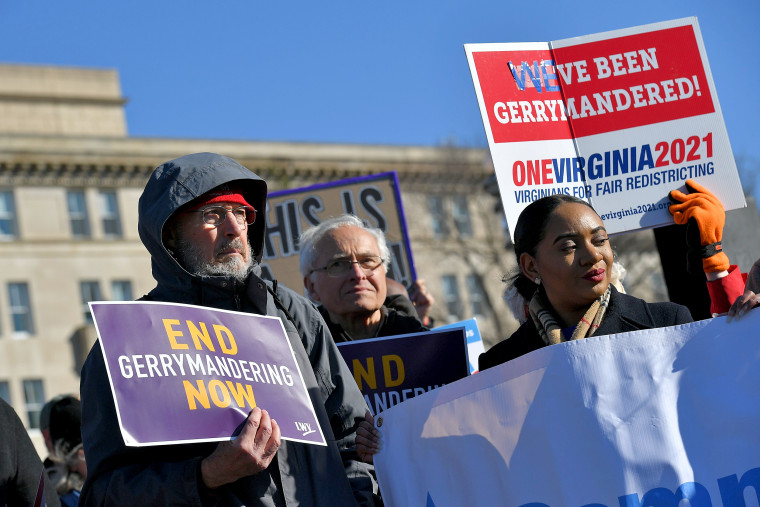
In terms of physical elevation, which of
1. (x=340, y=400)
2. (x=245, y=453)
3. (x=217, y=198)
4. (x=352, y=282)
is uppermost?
(x=217, y=198)

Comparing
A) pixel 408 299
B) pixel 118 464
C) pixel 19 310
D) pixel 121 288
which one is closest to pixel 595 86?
pixel 408 299

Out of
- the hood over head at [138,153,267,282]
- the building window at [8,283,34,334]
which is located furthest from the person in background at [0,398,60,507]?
the building window at [8,283,34,334]

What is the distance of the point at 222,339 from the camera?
11.6 ft

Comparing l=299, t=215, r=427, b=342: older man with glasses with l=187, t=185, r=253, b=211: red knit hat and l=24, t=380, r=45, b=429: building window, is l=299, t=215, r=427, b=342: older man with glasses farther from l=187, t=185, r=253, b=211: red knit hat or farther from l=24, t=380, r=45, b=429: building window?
l=24, t=380, r=45, b=429: building window

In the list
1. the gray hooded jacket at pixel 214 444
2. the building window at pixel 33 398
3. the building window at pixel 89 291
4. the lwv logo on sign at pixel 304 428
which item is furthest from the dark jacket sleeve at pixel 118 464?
the building window at pixel 89 291

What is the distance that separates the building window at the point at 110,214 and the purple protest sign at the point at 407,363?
40101mm

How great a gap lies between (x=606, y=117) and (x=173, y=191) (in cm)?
208

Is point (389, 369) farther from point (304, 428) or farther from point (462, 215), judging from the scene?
point (462, 215)

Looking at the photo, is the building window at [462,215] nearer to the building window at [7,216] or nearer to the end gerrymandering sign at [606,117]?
the building window at [7,216]

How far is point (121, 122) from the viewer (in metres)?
49.0

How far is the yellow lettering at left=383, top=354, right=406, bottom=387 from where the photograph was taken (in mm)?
4488

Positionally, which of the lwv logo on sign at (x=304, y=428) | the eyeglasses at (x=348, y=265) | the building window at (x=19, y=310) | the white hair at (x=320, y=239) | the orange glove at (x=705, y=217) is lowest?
the lwv logo on sign at (x=304, y=428)

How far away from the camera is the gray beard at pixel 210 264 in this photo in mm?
3719

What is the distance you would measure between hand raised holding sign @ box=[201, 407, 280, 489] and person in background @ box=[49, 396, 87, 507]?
8.26ft
